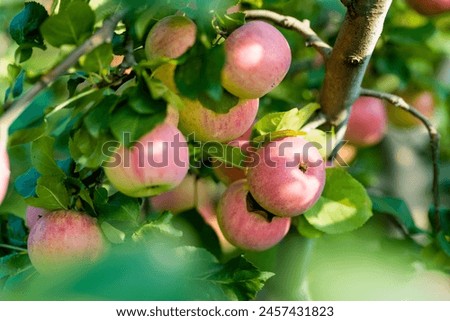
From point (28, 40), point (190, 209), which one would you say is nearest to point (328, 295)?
point (190, 209)

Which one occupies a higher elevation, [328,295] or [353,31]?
[353,31]

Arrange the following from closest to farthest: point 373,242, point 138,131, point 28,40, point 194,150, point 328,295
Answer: point 138,131 < point 28,40 < point 194,150 < point 328,295 < point 373,242

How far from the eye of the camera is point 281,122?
882 mm

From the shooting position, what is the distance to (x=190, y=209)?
1.16 metres

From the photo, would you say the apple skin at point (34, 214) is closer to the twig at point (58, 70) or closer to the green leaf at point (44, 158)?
the green leaf at point (44, 158)

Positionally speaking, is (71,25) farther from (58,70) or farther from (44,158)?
(44,158)

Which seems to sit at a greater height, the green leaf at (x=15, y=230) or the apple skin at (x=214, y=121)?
the apple skin at (x=214, y=121)

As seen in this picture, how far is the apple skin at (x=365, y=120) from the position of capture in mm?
1391

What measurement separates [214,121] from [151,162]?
4.6 inches

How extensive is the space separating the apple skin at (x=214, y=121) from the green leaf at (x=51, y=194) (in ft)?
0.56

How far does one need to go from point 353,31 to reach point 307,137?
0.15m

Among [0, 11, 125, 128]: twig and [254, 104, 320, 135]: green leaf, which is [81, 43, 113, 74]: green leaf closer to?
[0, 11, 125, 128]: twig

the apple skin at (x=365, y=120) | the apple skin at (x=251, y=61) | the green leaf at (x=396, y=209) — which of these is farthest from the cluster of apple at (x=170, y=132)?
the apple skin at (x=365, y=120)
